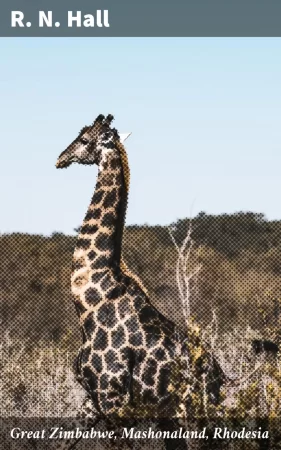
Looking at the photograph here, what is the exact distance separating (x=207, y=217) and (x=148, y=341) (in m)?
37.8

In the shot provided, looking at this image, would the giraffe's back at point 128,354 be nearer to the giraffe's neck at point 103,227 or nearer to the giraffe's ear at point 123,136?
the giraffe's neck at point 103,227

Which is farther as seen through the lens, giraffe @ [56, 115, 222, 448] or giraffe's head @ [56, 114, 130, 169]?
giraffe's head @ [56, 114, 130, 169]

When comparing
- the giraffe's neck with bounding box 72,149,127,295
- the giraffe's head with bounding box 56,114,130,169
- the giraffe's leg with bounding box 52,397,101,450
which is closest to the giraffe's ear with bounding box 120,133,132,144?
the giraffe's head with bounding box 56,114,130,169

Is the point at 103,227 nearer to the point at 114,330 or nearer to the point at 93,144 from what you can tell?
the point at 93,144

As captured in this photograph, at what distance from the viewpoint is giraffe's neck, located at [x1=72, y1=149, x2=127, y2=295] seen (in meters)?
9.95

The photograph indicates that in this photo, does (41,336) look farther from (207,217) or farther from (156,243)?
(207,217)

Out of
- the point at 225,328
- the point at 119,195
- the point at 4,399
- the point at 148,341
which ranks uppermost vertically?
the point at 119,195

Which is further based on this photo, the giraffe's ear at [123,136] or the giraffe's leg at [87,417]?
the giraffe's ear at [123,136]

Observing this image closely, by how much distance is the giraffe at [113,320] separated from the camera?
9.37 meters

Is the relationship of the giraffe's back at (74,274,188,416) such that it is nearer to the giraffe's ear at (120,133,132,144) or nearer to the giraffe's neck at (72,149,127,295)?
the giraffe's neck at (72,149,127,295)

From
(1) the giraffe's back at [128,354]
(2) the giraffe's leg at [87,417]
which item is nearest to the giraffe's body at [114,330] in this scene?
(1) the giraffe's back at [128,354]

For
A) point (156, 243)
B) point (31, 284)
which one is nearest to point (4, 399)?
point (31, 284)

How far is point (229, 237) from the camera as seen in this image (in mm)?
46750

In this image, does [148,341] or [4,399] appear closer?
[148,341]
